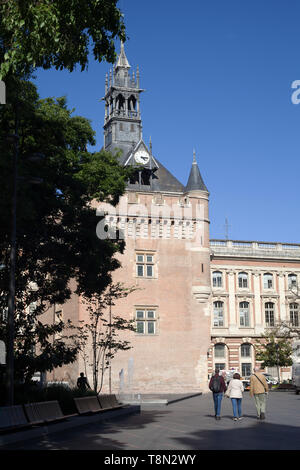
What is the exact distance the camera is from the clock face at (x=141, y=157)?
4547 cm

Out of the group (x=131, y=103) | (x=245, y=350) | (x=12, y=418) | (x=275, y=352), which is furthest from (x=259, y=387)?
(x=131, y=103)

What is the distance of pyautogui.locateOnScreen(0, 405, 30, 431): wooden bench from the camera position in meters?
13.2

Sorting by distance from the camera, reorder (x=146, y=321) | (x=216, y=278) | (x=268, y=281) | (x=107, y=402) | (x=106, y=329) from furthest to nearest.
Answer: (x=268, y=281) < (x=216, y=278) < (x=146, y=321) < (x=106, y=329) < (x=107, y=402)

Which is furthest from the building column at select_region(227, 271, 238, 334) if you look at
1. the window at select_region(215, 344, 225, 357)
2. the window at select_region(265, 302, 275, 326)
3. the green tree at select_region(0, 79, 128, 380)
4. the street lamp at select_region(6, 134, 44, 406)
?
the street lamp at select_region(6, 134, 44, 406)

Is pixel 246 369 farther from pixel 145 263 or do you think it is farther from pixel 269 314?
pixel 145 263

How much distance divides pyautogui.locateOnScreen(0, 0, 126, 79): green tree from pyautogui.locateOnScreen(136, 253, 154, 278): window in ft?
96.1

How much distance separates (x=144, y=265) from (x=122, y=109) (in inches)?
649

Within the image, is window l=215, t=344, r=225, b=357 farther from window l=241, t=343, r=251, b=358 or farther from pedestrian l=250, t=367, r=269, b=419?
pedestrian l=250, t=367, r=269, b=419

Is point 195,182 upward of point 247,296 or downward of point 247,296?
upward

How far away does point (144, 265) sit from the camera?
136 feet

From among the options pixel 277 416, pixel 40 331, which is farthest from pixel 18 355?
pixel 277 416

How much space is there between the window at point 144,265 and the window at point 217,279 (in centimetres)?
1540

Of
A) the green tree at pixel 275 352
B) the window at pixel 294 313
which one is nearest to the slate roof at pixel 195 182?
the green tree at pixel 275 352

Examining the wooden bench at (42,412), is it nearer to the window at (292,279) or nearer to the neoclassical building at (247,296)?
the neoclassical building at (247,296)
